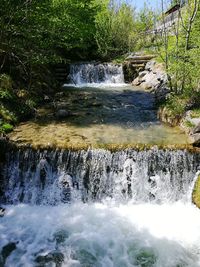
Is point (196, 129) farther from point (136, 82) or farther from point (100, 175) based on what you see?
point (136, 82)

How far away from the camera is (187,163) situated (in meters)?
11.6

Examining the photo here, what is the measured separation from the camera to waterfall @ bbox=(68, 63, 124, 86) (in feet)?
80.3

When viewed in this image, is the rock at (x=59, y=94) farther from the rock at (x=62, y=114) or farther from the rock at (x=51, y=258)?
the rock at (x=51, y=258)

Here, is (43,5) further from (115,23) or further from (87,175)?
(115,23)

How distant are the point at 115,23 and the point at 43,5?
66.5ft

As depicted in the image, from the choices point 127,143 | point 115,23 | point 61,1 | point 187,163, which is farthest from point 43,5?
point 115,23

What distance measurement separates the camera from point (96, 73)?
24.9m

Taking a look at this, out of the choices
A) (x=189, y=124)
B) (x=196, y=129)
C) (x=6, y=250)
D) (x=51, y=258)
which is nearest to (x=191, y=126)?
(x=189, y=124)

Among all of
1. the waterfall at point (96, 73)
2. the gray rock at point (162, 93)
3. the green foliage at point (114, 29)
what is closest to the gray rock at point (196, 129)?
the gray rock at point (162, 93)

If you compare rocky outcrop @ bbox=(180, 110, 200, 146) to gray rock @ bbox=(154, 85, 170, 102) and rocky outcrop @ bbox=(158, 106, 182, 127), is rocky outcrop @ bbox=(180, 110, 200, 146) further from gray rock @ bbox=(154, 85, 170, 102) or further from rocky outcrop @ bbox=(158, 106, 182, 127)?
gray rock @ bbox=(154, 85, 170, 102)

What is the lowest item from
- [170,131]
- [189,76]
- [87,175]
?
[87,175]

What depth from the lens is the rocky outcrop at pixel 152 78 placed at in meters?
20.5

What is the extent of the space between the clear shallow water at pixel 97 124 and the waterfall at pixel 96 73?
5.04m

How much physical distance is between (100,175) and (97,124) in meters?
3.11
